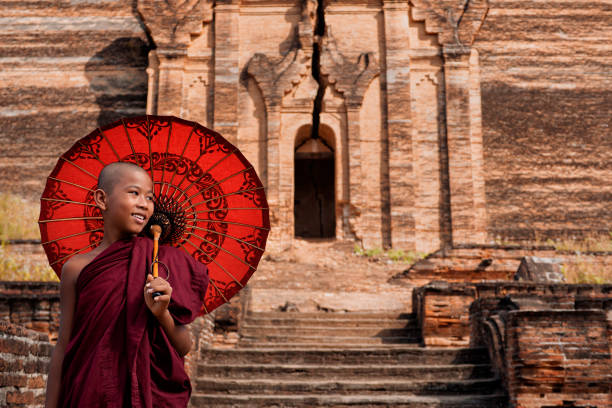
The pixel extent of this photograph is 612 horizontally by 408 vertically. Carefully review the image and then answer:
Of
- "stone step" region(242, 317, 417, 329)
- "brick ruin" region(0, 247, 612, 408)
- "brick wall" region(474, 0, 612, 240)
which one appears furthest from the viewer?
"brick wall" region(474, 0, 612, 240)

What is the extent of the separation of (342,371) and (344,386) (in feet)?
1.64

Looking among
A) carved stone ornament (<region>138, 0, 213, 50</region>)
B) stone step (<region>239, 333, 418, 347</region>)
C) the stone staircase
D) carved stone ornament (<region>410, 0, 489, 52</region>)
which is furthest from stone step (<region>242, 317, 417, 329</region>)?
carved stone ornament (<region>138, 0, 213, 50</region>)

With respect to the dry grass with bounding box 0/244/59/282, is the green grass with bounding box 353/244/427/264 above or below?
above

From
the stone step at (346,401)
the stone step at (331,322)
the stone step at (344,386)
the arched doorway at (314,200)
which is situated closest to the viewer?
the stone step at (346,401)

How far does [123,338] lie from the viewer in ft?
8.79

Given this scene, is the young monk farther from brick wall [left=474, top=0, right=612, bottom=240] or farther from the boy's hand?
brick wall [left=474, top=0, right=612, bottom=240]

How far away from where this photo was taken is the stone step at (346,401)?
7340 mm

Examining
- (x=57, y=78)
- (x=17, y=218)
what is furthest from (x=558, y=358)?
(x=57, y=78)

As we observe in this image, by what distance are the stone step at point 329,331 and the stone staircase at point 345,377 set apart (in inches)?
30.6

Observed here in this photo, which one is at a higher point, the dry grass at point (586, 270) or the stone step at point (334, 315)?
the dry grass at point (586, 270)

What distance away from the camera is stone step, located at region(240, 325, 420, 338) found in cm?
1057

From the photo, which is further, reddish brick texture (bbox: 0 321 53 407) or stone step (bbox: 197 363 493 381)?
stone step (bbox: 197 363 493 381)

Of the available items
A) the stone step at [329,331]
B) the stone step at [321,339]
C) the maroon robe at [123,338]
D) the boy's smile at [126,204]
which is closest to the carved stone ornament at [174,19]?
the stone step at [329,331]

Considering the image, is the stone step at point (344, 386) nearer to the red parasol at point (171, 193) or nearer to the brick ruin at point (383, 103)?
the red parasol at point (171, 193)
